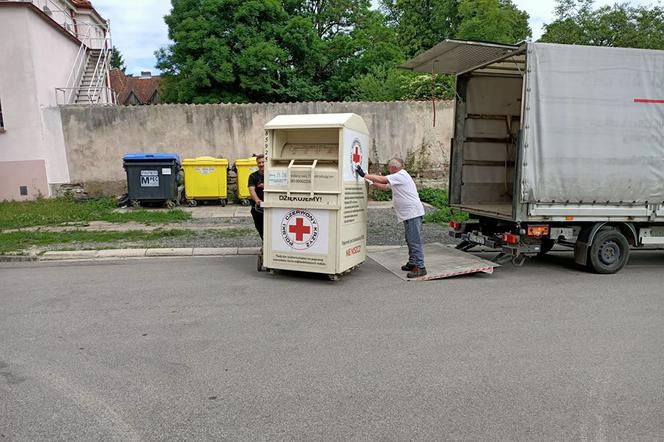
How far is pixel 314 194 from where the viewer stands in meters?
6.55

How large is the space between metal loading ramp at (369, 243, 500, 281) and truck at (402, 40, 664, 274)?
1.30 feet

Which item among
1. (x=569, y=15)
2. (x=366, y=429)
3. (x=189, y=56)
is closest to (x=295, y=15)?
(x=189, y=56)

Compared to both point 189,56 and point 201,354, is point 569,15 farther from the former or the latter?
point 201,354

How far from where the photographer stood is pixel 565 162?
6766 mm

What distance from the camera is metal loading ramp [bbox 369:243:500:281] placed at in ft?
22.7

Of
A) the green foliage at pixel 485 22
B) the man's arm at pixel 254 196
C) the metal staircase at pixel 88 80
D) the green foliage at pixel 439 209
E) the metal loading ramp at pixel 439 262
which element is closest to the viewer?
the metal loading ramp at pixel 439 262

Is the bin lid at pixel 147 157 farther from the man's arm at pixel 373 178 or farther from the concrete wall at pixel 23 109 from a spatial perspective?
the man's arm at pixel 373 178

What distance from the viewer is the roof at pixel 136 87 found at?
4785 centimetres

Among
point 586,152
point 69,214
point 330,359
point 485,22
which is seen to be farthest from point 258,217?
point 485,22

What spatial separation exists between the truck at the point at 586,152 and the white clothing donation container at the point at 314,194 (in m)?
2.05

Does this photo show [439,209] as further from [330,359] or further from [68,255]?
[330,359]

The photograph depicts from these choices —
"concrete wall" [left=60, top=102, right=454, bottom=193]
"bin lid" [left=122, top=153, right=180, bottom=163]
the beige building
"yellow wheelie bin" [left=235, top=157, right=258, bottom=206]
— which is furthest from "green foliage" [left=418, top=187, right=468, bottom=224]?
the beige building

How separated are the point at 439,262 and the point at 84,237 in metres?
6.61

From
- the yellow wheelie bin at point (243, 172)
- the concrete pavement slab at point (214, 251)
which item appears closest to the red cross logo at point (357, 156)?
the concrete pavement slab at point (214, 251)
